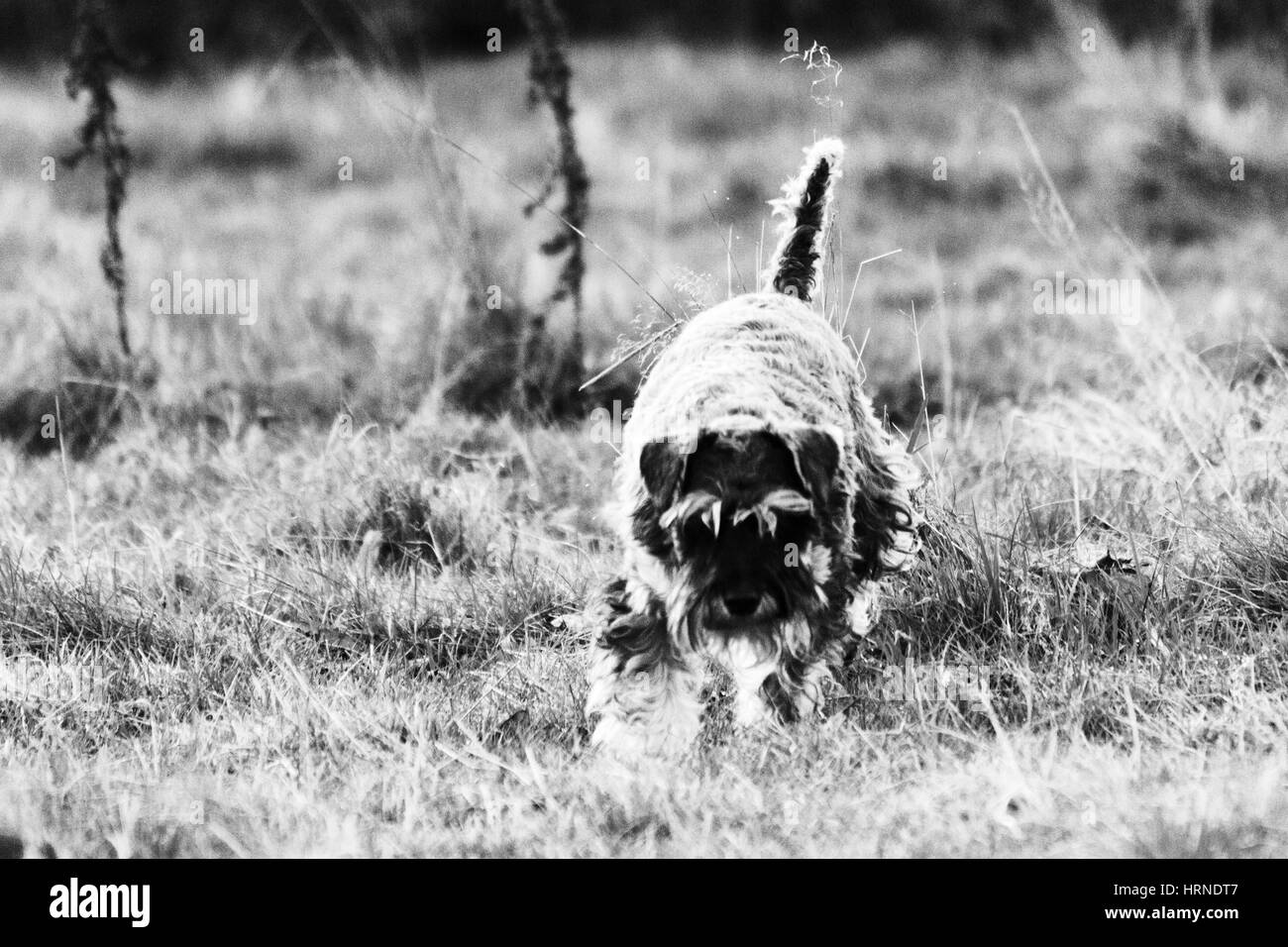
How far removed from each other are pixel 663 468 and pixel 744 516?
0.28 meters

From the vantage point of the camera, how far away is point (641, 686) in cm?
410

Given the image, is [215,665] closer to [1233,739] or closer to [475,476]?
[475,476]

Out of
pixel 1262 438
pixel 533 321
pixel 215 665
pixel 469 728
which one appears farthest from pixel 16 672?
pixel 1262 438

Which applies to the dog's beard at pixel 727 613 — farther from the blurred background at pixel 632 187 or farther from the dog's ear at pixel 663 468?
the blurred background at pixel 632 187

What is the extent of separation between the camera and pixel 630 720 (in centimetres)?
406

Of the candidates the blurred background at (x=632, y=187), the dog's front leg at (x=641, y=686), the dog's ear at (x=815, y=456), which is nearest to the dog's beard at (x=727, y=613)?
the dog's front leg at (x=641, y=686)

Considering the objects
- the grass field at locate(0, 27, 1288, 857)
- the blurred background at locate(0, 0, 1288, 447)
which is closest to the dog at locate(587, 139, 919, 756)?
the grass field at locate(0, 27, 1288, 857)

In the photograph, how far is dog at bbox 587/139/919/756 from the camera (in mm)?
3771

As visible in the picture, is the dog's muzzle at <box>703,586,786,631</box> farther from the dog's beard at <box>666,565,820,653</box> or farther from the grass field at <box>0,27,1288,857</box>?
the grass field at <box>0,27,1288,857</box>

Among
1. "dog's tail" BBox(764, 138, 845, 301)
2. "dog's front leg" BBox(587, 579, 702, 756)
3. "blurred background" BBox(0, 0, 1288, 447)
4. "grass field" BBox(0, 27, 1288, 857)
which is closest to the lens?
"grass field" BBox(0, 27, 1288, 857)

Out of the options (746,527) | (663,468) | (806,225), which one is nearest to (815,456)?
(746,527)

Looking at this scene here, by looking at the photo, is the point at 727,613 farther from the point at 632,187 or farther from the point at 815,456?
the point at 632,187

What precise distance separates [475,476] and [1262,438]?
9.53 feet

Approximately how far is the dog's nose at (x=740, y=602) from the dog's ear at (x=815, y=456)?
309mm
